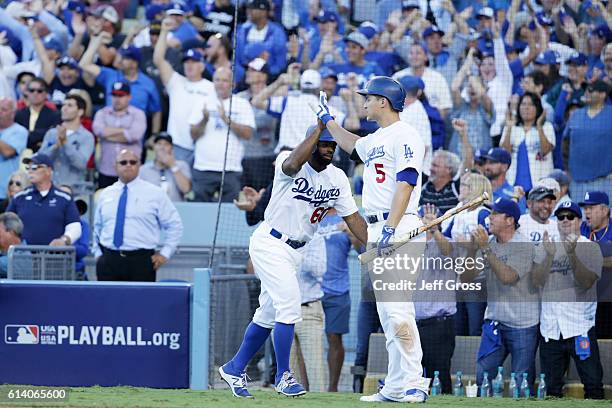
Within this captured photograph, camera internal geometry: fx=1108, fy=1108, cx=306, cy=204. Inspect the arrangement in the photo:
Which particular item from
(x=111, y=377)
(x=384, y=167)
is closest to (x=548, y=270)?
(x=384, y=167)

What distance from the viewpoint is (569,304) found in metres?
9.37

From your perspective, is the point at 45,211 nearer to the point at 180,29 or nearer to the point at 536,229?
the point at 180,29

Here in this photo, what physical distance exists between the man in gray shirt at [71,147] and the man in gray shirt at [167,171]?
742 mm

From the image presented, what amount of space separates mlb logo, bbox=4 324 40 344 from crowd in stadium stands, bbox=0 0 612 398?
150cm

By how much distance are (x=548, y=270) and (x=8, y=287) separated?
15.3 ft

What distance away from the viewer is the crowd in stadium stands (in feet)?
31.9

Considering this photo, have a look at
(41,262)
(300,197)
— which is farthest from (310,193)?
(41,262)

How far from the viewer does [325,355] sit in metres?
11.3

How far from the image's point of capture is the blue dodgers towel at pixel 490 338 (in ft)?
31.2

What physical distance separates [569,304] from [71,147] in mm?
6395

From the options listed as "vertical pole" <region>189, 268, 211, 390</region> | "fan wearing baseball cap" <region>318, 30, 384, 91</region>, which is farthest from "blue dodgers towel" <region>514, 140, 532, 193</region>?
"vertical pole" <region>189, 268, 211, 390</region>

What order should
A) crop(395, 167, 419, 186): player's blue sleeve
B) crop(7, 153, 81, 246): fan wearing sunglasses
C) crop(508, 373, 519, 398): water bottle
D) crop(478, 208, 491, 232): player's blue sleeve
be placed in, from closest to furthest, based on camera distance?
crop(395, 167, 419, 186): player's blue sleeve < crop(508, 373, 519, 398): water bottle < crop(478, 208, 491, 232): player's blue sleeve < crop(7, 153, 81, 246): fan wearing sunglasses

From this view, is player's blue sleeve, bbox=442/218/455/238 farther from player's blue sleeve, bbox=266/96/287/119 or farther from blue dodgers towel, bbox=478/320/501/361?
player's blue sleeve, bbox=266/96/287/119

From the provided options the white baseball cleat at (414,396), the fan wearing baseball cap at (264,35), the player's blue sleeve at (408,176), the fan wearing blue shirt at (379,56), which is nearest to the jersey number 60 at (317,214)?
the player's blue sleeve at (408,176)
